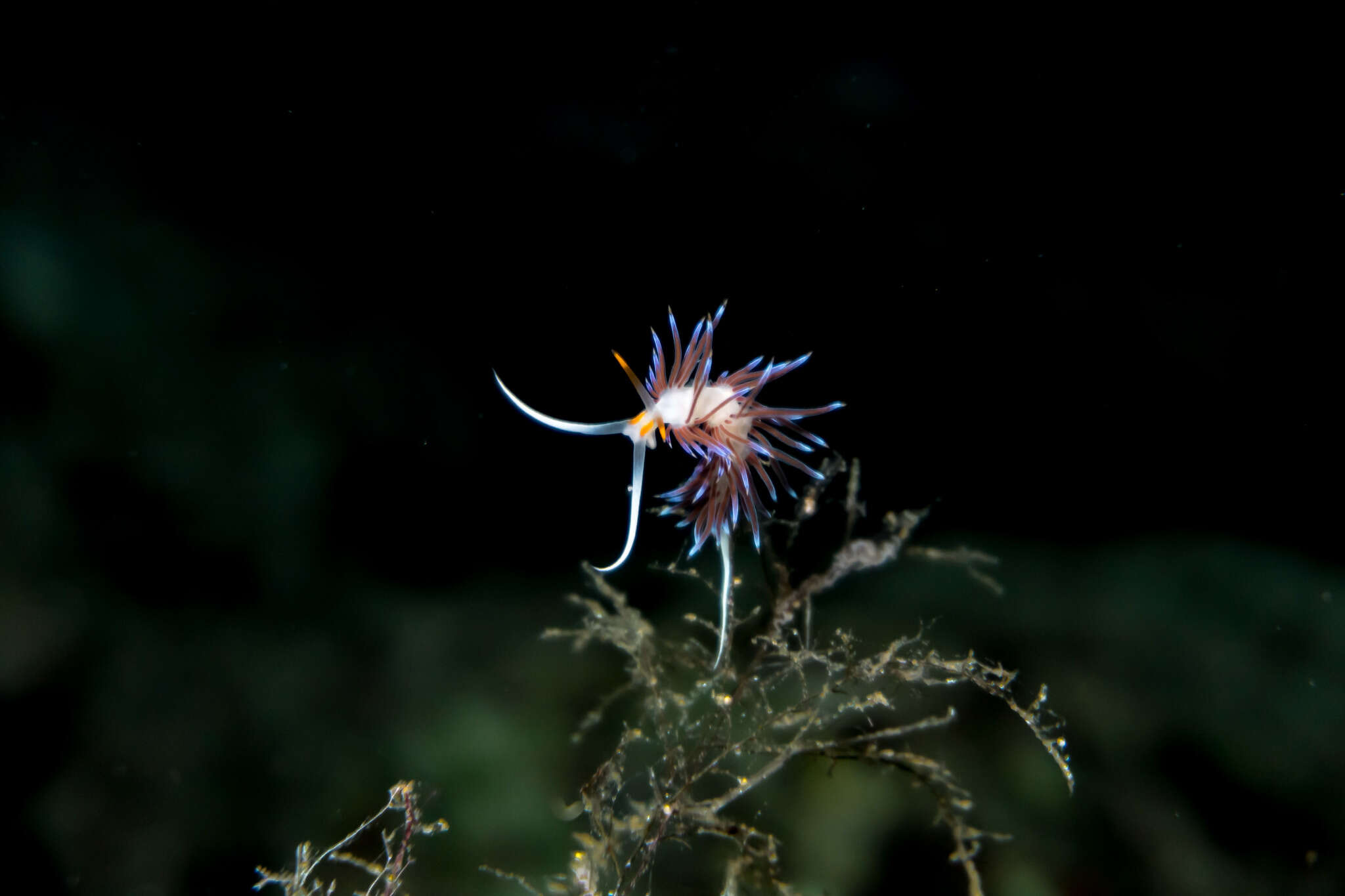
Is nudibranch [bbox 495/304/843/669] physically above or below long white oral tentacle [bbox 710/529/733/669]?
above

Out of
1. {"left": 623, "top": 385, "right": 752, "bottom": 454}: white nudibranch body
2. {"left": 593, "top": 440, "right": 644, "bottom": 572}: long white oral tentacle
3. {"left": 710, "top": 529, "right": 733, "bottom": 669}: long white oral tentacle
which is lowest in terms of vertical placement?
{"left": 710, "top": 529, "right": 733, "bottom": 669}: long white oral tentacle

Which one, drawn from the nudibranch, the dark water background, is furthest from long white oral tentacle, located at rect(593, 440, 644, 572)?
the dark water background

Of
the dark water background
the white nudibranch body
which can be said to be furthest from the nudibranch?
the dark water background

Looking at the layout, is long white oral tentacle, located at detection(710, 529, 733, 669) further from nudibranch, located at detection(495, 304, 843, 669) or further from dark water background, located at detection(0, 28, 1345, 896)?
dark water background, located at detection(0, 28, 1345, 896)

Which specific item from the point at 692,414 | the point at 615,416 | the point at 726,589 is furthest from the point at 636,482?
the point at 615,416

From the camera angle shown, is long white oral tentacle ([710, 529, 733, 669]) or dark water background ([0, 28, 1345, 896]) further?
Result: dark water background ([0, 28, 1345, 896])

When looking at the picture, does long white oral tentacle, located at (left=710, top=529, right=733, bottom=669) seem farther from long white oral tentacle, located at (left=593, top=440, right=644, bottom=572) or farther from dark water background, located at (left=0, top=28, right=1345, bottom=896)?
dark water background, located at (left=0, top=28, right=1345, bottom=896)

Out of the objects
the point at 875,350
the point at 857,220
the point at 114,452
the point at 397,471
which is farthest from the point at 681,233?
the point at 114,452

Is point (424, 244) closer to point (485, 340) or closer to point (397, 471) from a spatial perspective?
point (485, 340)

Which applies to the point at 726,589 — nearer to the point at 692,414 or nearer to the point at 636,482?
the point at 636,482
